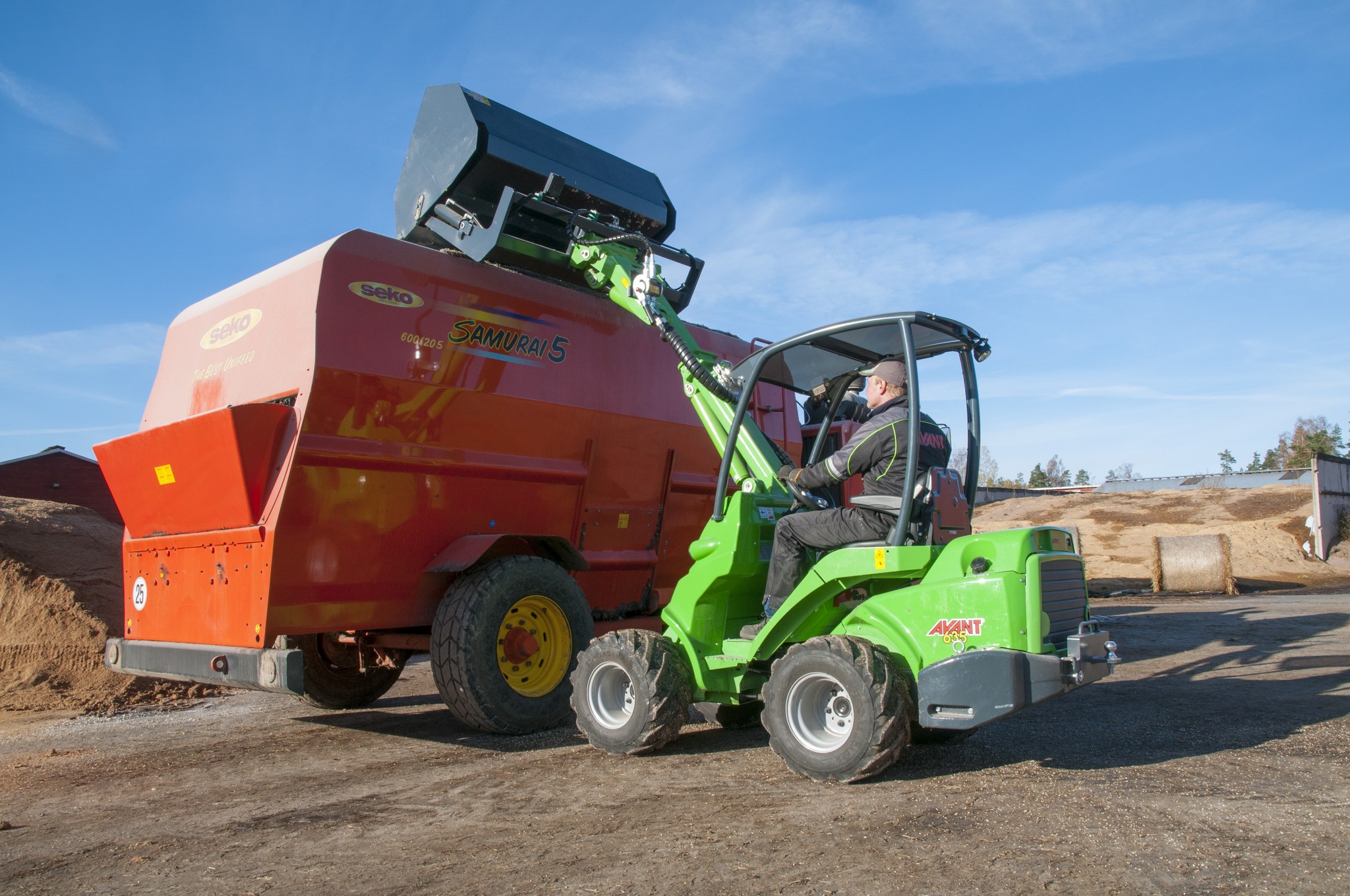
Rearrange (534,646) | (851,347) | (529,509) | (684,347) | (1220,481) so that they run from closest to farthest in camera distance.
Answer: (851,347) < (534,646) < (684,347) < (529,509) < (1220,481)

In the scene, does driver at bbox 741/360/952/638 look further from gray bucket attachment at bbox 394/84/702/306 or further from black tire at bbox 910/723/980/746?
gray bucket attachment at bbox 394/84/702/306

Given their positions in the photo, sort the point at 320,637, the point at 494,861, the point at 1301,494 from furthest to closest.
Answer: the point at 1301,494
the point at 320,637
the point at 494,861

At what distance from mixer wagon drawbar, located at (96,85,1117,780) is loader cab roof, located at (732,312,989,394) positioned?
26 mm

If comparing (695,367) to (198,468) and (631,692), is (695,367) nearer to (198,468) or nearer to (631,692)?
(631,692)

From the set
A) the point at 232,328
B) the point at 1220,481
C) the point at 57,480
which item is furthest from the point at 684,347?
the point at 1220,481

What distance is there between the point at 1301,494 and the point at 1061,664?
33.5 metres

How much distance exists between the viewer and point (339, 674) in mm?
7117

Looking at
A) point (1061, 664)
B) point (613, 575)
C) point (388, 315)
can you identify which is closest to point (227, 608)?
point (388, 315)

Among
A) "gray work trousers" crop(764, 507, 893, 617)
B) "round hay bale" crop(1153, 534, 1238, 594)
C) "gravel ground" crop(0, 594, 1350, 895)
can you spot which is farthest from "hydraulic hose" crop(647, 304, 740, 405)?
"round hay bale" crop(1153, 534, 1238, 594)

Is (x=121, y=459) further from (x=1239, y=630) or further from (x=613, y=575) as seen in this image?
(x=1239, y=630)

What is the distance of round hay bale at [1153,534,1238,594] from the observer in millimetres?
17359

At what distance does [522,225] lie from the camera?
705 centimetres

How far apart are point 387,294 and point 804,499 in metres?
2.93

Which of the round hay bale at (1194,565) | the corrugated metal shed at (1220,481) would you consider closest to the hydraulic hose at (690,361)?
the round hay bale at (1194,565)
